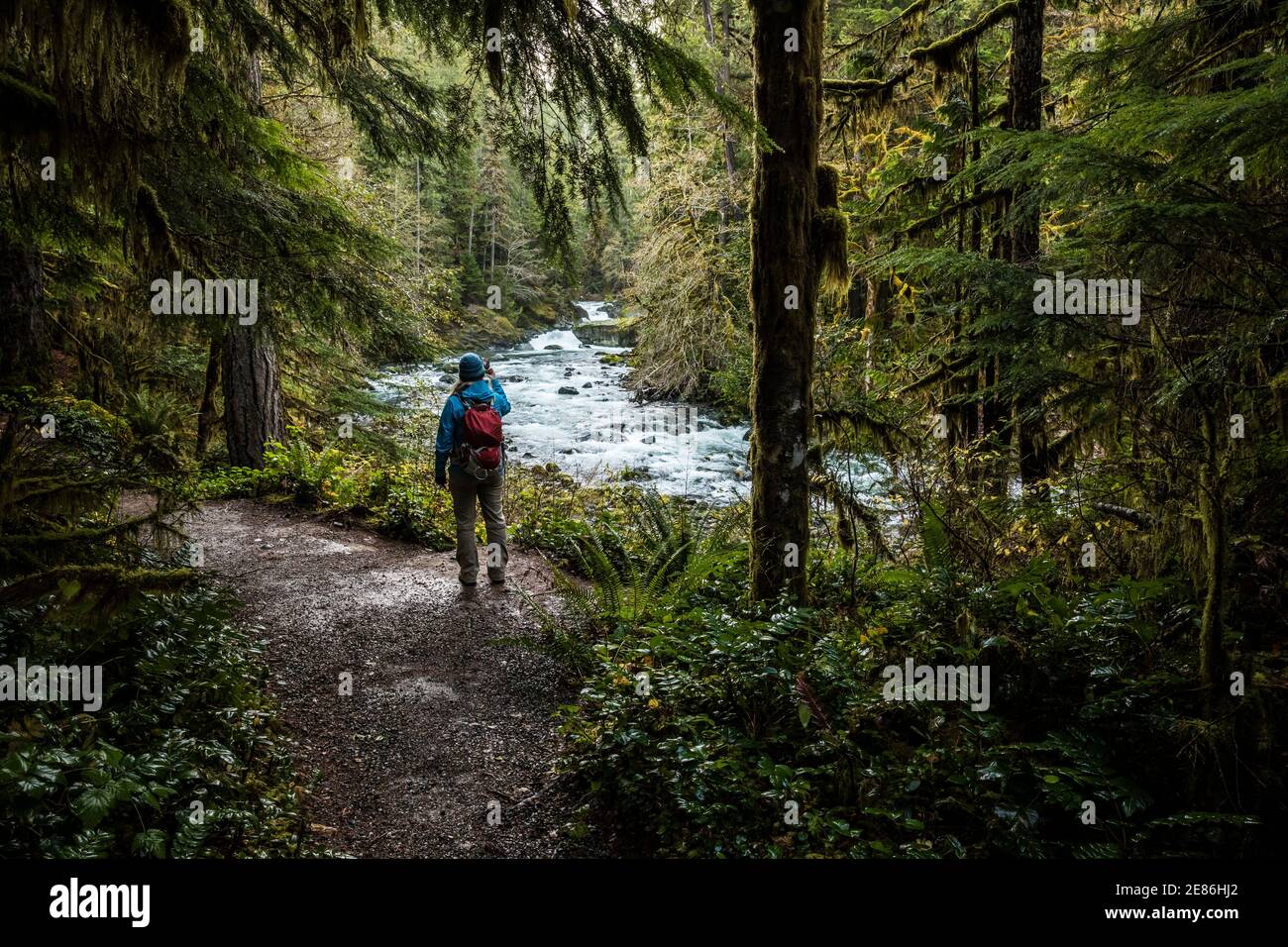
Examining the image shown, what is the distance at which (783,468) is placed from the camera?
548cm

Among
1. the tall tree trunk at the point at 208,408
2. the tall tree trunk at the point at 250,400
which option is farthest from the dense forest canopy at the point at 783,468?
the tall tree trunk at the point at 208,408

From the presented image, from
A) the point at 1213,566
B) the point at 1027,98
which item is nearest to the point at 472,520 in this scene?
the point at 1213,566

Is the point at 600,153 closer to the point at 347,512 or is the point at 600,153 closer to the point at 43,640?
Result: the point at 43,640

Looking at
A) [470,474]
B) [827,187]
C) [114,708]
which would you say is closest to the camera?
[114,708]

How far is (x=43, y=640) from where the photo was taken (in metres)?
3.92

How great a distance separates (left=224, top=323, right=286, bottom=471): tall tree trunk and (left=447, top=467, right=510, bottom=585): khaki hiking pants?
544 centimetres

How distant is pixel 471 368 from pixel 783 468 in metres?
3.46

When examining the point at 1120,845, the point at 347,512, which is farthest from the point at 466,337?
the point at 1120,845

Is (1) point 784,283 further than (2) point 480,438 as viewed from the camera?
No

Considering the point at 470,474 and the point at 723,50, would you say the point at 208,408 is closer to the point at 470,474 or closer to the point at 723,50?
the point at 470,474

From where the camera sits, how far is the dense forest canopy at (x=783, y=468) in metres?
3.41

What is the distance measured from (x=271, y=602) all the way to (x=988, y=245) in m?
8.83

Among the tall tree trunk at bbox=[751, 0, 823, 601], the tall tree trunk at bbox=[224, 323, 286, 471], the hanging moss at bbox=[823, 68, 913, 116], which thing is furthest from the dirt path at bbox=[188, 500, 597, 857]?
the hanging moss at bbox=[823, 68, 913, 116]

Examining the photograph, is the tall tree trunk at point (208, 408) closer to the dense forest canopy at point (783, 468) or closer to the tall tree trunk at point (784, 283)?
the dense forest canopy at point (783, 468)
